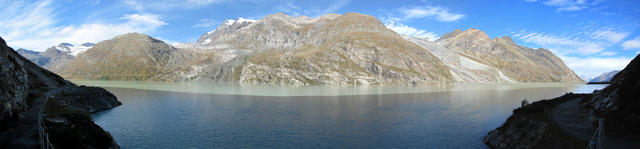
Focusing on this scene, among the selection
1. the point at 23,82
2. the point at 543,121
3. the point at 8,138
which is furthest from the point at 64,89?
the point at 543,121

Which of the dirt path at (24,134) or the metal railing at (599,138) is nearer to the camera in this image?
the metal railing at (599,138)

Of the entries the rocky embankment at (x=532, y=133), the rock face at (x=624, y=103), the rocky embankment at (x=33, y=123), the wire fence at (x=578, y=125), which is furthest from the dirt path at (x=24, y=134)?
the rock face at (x=624, y=103)

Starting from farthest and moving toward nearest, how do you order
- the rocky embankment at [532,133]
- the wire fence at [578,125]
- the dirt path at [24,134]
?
the rocky embankment at [532,133] < the wire fence at [578,125] < the dirt path at [24,134]

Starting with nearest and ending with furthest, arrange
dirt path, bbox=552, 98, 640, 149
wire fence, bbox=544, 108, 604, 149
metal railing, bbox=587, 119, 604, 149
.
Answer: metal railing, bbox=587, 119, 604, 149 < dirt path, bbox=552, 98, 640, 149 < wire fence, bbox=544, 108, 604, 149

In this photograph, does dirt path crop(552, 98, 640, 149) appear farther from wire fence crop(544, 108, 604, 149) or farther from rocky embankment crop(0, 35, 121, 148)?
→ rocky embankment crop(0, 35, 121, 148)

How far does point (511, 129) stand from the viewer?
39.7 m

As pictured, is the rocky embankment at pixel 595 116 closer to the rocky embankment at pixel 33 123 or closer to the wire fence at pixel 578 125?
the wire fence at pixel 578 125

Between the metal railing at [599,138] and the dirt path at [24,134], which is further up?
the metal railing at [599,138]

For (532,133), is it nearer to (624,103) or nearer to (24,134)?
(624,103)

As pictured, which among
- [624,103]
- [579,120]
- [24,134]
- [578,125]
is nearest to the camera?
[24,134]

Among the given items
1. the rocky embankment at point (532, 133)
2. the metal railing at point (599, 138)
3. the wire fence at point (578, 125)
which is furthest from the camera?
the rocky embankment at point (532, 133)

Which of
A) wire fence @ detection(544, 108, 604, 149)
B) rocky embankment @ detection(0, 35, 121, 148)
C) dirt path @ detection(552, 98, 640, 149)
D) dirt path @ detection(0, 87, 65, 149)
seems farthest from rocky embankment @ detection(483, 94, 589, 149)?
dirt path @ detection(0, 87, 65, 149)

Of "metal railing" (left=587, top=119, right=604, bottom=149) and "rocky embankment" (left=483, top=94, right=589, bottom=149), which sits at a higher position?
"metal railing" (left=587, top=119, right=604, bottom=149)

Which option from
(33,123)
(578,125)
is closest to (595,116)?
(578,125)
